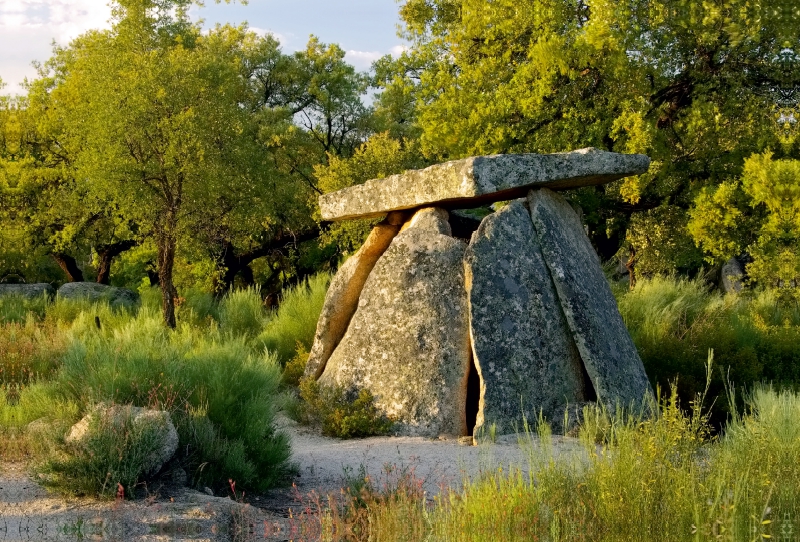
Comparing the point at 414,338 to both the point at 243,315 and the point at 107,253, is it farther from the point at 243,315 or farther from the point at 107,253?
the point at 107,253

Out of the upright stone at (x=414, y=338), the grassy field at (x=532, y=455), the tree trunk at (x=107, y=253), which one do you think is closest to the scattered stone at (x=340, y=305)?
the upright stone at (x=414, y=338)

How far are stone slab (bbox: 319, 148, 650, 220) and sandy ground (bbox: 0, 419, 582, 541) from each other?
9.97ft

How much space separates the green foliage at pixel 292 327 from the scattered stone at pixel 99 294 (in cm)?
630

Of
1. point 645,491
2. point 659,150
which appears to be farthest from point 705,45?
point 645,491

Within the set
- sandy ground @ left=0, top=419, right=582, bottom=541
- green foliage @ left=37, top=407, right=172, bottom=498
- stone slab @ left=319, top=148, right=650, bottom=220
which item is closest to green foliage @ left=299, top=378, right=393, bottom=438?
sandy ground @ left=0, top=419, right=582, bottom=541

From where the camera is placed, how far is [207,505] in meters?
5.61

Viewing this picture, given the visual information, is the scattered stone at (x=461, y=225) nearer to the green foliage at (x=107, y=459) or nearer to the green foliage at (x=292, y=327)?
the green foliage at (x=292, y=327)

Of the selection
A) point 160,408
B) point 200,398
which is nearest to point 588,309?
point 200,398

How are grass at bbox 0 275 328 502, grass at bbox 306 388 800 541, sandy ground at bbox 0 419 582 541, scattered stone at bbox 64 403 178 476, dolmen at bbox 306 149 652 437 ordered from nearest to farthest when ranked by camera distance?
grass at bbox 306 388 800 541
sandy ground at bbox 0 419 582 541
grass at bbox 0 275 328 502
scattered stone at bbox 64 403 178 476
dolmen at bbox 306 149 652 437

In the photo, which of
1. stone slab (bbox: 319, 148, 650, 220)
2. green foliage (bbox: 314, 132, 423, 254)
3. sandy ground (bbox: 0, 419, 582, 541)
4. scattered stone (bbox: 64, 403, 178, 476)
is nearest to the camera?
sandy ground (bbox: 0, 419, 582, 541)

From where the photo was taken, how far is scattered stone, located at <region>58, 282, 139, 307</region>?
18391mm

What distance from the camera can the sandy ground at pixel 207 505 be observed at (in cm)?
509

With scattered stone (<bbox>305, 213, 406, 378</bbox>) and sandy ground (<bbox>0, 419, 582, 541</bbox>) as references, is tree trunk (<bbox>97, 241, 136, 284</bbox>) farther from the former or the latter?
sandy ground (<bbox>0, 419, 582, 541</bbox>)

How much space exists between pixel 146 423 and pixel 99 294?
13.9m
